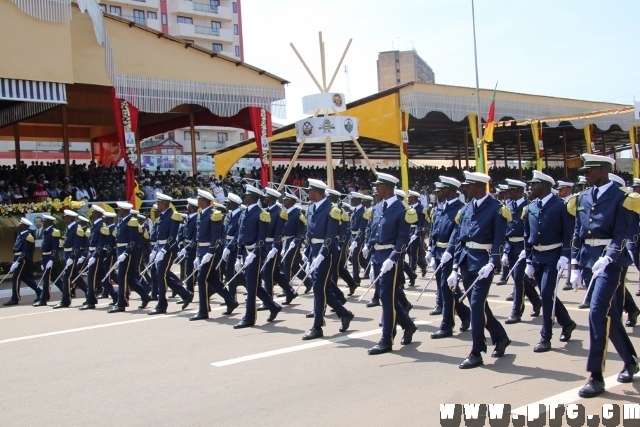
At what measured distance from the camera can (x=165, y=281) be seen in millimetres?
11461

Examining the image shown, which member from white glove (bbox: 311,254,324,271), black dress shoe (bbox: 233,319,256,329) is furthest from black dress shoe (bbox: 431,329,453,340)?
black dress shoe (bbox: 233,319,256,329)

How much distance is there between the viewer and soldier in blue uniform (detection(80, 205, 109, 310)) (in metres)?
12.7

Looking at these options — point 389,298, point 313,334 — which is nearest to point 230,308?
point 313,334

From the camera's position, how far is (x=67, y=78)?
20312mm

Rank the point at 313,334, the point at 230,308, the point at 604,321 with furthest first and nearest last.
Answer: the point at 230,308 → the point at 313,334 → the point at 604,321

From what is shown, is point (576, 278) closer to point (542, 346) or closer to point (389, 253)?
point (542, 346)

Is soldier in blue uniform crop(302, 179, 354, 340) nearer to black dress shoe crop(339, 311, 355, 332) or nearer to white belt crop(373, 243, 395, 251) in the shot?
black dress shoe crop(339, 311, 355, 332)

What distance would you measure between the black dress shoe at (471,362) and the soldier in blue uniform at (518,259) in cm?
208

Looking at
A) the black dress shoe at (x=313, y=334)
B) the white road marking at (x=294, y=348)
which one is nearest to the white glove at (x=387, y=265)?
the white road marking at (x=294, y=348)

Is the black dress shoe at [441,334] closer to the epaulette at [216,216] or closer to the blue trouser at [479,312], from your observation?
the blue trouser at [479,312]

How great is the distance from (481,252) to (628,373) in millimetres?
1819

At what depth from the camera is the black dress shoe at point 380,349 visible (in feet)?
24.5

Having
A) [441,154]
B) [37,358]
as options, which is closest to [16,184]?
[37,358]

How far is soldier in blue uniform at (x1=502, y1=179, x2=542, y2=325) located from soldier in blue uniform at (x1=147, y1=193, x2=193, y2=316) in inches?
214
